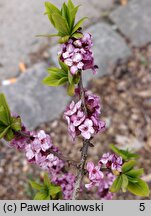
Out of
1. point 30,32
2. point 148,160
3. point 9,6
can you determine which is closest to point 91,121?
point 148,160

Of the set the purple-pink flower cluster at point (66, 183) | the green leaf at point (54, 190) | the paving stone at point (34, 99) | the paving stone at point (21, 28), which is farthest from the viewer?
the paving stone at point (21, 28)

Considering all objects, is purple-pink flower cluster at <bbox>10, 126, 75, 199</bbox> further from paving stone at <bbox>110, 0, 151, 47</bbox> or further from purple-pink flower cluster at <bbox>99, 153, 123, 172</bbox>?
paving stone at <bbox>110, 0, 151, 47</bbox>

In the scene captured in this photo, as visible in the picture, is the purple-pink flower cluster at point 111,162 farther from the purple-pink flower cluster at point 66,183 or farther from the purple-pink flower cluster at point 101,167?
the purple-pink flower cluster at point 66,183

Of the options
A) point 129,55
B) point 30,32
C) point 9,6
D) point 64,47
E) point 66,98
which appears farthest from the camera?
point 9,6

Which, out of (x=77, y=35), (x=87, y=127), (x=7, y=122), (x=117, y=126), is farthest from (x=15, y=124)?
(x=117, y=126)

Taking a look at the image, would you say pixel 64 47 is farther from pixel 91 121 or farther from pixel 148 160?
pixel 148 160

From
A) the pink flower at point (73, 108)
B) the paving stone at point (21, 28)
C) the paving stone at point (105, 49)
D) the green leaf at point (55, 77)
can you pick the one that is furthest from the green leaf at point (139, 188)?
the paving stone at point (21, 28)

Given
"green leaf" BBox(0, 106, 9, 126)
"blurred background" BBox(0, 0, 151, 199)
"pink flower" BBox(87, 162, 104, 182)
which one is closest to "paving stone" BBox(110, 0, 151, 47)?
"blurred background" BBox(0, 0, 151, 199)
